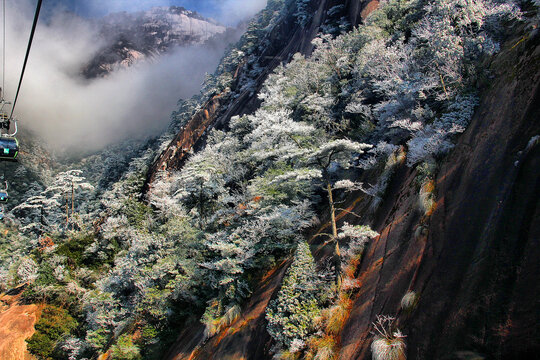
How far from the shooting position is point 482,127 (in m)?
7.99

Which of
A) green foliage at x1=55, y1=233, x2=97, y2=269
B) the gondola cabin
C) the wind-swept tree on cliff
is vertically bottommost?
green foliage at x1=55, y1=233, x2=97, y2=269

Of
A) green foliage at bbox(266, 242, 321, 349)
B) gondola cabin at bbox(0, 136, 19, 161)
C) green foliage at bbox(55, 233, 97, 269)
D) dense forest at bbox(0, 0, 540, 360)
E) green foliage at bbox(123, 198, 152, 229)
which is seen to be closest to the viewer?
dense forest at bbox(0, 0, 540, 360)

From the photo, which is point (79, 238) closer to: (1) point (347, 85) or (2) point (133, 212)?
(2) point (133, 212)

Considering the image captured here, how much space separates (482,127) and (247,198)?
1631cm

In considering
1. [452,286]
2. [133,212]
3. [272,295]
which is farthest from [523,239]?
[133,212]

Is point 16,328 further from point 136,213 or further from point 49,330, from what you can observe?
point 136,213

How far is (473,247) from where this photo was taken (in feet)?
19.2

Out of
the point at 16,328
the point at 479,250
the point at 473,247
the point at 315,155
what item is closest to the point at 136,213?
the point at 16,328

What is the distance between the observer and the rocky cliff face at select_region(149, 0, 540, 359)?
15.4ft

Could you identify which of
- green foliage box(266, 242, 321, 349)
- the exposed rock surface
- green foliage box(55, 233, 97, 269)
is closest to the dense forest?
green foliage box(266, 242, 321, 349)

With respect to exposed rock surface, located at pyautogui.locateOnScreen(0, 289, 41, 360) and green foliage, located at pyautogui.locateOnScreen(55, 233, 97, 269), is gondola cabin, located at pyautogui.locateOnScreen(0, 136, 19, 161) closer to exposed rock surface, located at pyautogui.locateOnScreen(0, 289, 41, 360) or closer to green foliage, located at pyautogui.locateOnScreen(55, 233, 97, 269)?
exposed rock surface, located at pyautogui.locateOnScreen(0, 289, 41, 360)

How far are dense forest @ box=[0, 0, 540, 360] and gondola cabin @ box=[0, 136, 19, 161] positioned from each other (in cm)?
1067

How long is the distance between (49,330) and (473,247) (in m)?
35.3

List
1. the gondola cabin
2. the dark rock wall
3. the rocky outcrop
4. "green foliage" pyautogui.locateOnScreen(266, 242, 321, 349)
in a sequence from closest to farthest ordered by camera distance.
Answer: the dark rock wall < "green foliage" pyautogui.locateOnScreen(266, 242, 321, 349) < the gondola cabin < the rocky outcrop
